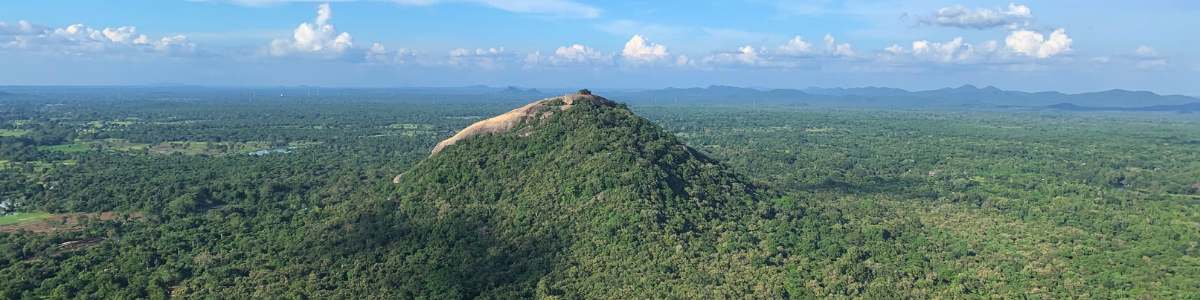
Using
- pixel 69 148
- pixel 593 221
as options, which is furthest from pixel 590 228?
pixel 69 148

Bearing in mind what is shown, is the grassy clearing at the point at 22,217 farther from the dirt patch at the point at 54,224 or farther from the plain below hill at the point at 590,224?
the plain below hill at the point at 590,224

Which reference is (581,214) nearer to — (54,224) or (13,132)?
(54,224)

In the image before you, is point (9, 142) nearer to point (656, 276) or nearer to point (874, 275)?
point (656, 276)

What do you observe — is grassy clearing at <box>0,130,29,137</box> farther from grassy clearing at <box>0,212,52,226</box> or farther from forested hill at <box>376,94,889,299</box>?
forested hill at <box>376,94,889,299</box>

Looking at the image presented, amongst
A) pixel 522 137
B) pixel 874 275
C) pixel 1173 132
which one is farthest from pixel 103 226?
pixel 1173 132

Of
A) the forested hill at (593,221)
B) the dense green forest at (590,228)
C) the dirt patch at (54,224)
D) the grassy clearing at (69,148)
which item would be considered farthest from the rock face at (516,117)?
the grassy clearing at (69,148)
